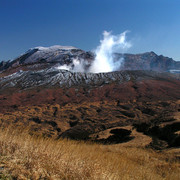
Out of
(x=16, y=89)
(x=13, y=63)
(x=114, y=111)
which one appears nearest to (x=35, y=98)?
(x=16, y=89)

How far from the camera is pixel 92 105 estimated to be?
38750 mm

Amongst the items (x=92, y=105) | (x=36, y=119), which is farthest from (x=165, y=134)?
(x=92, y=105)

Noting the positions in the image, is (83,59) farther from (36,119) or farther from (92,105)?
(36,119)

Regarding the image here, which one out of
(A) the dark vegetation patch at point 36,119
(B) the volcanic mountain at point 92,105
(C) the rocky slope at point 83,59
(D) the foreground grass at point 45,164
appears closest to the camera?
(D) the foreground grass at point 45,164

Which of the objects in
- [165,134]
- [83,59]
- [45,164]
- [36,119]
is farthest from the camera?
[83,59]

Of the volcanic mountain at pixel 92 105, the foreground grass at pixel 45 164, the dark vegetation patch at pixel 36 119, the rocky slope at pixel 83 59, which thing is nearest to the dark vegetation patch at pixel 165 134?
the volcanic mountain at pixel 92 105

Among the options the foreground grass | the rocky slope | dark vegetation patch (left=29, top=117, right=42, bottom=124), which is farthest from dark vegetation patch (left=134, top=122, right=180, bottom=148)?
the rocky slope

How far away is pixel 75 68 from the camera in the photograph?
315 ft

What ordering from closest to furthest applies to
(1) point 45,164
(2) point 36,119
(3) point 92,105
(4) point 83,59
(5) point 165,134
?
(1) point 45,164 < (5) point 165,134 < (2) point 36,119 < (3) point 92,105 < (4) point 83,59

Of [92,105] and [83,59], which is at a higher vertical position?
[83,59]

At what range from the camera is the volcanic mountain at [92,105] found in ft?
64.9

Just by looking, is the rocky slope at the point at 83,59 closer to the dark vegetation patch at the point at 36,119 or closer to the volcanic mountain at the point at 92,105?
the volcanic mountain at the point at 92,105

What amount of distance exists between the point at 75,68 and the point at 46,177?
311ft

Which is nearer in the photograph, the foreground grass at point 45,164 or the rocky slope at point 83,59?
the foreground grass at point 45,164
